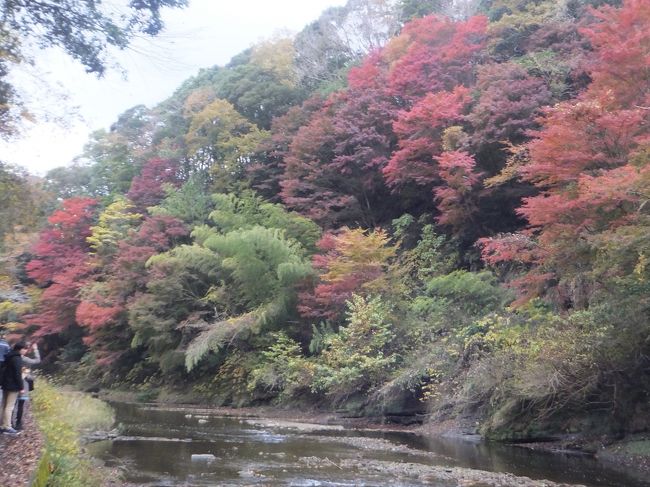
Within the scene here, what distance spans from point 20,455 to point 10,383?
1.17 m

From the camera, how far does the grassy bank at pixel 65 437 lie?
19.9 feet

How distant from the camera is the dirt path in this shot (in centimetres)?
632

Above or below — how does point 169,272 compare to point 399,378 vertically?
above

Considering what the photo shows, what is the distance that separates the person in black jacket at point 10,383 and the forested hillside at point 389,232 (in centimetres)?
180

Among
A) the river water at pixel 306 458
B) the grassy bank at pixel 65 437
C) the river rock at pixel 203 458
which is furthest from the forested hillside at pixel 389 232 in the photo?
the river rock at pixel 203 458

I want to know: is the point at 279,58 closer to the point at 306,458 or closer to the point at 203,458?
the point at 306,458

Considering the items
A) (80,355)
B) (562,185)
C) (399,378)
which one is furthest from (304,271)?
(80,355)

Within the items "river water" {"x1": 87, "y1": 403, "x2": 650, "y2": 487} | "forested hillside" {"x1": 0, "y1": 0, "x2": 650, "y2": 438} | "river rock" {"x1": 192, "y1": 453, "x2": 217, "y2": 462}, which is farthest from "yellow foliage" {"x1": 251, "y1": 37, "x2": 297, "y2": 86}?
"river rock" {"x1": 192, "y1": 453, "x2": 217, "y2": 462}

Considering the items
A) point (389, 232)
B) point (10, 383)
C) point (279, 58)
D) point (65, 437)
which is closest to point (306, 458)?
point (65, 437)

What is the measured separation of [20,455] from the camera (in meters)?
7.33

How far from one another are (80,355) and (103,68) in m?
31.2

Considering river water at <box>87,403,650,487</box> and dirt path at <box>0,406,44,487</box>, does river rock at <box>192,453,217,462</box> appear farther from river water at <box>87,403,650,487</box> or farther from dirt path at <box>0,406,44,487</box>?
dirt path at <box>0,406,44,487</box>

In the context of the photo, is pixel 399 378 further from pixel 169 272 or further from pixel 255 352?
pixel 169 272

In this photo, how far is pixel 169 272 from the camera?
88.0 feet
